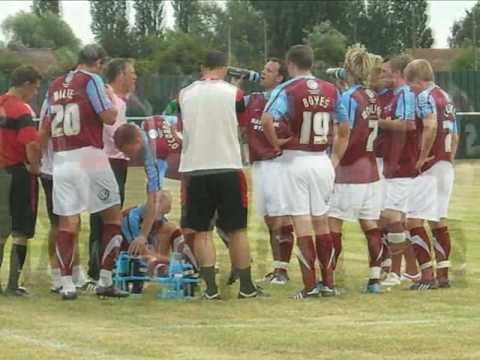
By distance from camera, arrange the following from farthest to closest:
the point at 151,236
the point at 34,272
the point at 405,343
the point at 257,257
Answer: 1. the point at 257,257
2. the point at 34,272
3. the point at 151,236
4. the point at 405,343

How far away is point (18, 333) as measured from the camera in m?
9.59

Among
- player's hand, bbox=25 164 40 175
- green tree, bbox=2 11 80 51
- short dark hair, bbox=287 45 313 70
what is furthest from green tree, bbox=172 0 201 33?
short dark hair, bbox=287 45 313 70

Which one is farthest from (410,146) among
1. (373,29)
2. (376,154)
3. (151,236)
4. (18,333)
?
(373,29)

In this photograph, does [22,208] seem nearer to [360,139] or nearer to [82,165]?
[82,165]

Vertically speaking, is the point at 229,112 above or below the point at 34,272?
above

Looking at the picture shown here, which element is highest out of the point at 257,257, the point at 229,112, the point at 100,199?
the point at 229,112

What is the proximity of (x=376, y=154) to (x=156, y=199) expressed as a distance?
2.27 meters

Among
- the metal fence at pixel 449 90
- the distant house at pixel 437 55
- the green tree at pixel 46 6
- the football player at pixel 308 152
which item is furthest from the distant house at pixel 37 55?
the football player at pixel 308 152

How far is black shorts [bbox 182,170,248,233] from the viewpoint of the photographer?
11.5m

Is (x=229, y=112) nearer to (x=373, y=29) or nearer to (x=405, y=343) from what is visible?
(x=405, y=343)

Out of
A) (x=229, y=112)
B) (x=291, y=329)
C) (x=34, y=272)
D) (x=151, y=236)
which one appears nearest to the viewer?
(x=291, y=329)

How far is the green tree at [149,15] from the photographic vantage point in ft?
428

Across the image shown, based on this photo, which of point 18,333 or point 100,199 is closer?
point 18,333

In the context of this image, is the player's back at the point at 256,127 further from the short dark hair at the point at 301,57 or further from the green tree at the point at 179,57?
the green tree at the point at 179,57
